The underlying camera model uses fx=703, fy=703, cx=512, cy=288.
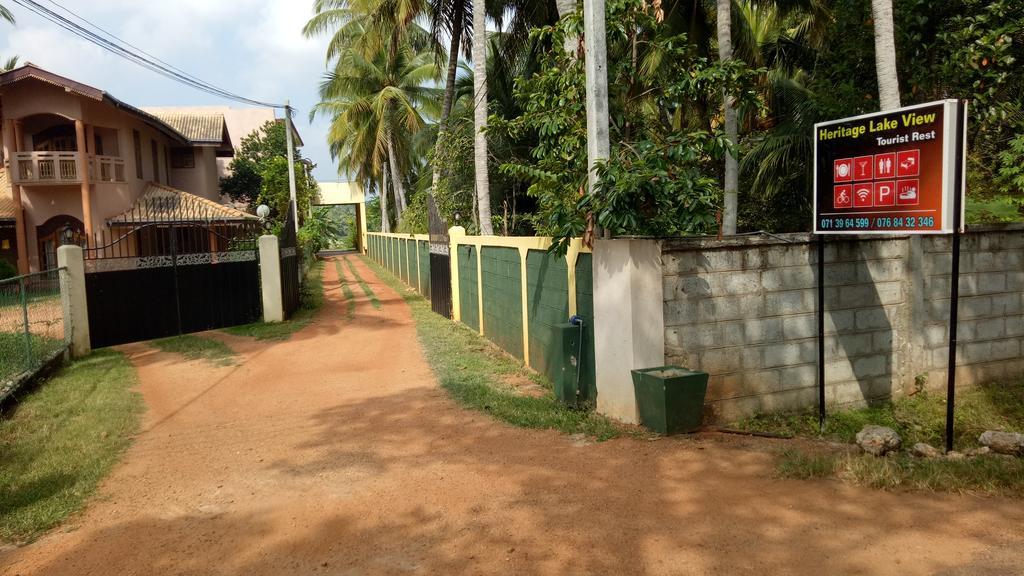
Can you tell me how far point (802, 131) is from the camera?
563 inches

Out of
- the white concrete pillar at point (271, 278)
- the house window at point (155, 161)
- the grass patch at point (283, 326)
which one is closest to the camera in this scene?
the grass patch at point (283, 326)

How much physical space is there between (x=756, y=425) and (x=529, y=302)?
12.1ft

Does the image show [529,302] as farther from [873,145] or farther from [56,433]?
[56,433]

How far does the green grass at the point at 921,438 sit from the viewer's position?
493 centimetres

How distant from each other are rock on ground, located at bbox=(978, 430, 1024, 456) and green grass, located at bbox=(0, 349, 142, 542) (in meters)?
7.35

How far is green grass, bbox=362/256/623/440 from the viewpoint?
23.0ft

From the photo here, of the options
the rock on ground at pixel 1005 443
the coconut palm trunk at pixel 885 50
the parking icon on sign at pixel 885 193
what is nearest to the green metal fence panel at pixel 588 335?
the parking icon on sign at pixel 885 193

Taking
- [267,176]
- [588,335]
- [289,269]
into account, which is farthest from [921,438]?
[267,176]

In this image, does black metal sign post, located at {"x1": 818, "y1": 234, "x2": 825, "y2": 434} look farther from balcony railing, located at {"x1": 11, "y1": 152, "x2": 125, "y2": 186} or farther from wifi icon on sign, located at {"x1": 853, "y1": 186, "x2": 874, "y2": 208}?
balcony railing, located at {"x1": 11, "y1": 152, "x2": 125, "y2": 186}

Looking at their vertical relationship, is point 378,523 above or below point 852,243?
below

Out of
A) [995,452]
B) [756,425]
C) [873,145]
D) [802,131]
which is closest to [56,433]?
[756,425]

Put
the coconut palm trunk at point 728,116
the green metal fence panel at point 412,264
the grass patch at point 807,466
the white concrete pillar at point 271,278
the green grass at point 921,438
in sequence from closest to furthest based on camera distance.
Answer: the green grass at point 921,438, the grass patch at point 807,466, the coconut palm trunk at point 728,116, the white concrete pillar at point 271,278, the green metal fence panel at point 412,264

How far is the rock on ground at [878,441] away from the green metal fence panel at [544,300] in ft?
10.6

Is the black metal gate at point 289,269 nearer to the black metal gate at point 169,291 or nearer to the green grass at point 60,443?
the black metal gate at point 169,291
